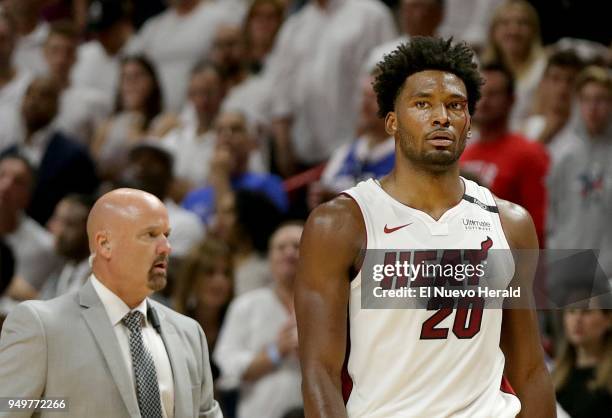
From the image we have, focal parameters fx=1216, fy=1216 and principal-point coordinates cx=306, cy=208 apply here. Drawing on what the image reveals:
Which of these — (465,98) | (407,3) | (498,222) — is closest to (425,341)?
(498,222)

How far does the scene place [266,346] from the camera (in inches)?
267

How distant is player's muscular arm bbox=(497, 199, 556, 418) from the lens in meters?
4.21

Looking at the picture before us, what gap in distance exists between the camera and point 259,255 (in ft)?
26.0

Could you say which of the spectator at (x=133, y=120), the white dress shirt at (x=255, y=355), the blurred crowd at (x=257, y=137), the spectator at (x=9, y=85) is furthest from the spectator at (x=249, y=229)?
the spectator at (x=9, y=85)

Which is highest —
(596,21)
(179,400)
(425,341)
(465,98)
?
(596,21)

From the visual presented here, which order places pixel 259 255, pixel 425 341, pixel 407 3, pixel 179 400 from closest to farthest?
pixel 425 341
pixel 179 400
pixel 259 255
pixel 407 3

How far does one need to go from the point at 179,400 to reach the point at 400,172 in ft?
3.69

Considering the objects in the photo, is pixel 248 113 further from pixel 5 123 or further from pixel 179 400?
pixel 179 400

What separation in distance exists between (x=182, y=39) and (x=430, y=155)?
6.75 metres

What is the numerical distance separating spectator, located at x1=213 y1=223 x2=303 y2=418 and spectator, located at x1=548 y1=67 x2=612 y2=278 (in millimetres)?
1651

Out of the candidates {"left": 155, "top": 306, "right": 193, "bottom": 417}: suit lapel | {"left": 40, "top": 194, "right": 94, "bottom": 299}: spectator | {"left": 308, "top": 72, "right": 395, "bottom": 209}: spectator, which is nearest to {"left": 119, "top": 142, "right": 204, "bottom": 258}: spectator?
{"left": 40, "top": 194, "right": 94, "bottom": 299}: spectator

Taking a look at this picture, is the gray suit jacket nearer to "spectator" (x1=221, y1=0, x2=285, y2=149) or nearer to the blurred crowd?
the blurred crowd

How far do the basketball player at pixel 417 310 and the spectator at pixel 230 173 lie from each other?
430 cm

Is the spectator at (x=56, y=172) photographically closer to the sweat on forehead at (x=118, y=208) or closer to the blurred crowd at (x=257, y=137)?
the blurred crowd at (x=257, y=137)
